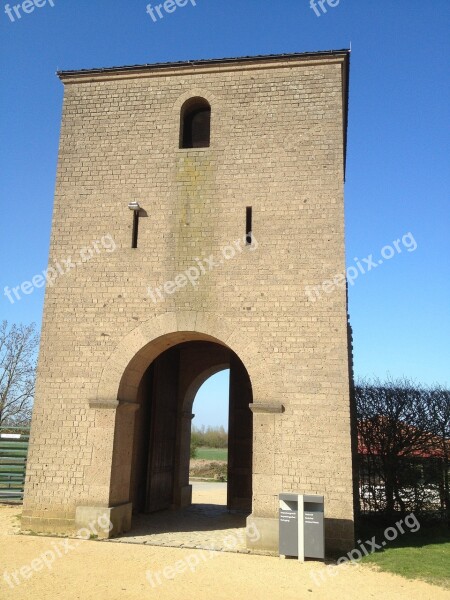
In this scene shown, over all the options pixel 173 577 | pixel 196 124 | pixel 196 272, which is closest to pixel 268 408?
pixel 196 272

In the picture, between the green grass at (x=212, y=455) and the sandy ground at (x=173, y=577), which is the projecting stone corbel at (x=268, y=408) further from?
the green grass at (x=212, y=455)

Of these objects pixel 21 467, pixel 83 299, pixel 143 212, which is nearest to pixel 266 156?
pixel 143 212

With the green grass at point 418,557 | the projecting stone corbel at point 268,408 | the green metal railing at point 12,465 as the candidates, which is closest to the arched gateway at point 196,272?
the projecting stone corbel at point 268,408

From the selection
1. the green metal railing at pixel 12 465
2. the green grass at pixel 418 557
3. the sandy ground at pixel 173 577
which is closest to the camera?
the sandy ground at pixel 173 577

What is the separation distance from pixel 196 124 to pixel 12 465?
30.9ft

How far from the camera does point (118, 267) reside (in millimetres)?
10125

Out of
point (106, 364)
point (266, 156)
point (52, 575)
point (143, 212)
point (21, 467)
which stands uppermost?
point (266, 156)

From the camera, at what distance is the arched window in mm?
11289

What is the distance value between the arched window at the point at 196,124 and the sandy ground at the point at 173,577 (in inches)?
323

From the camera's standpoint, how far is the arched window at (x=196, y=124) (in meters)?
11.3

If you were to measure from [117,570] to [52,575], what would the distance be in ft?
2.85

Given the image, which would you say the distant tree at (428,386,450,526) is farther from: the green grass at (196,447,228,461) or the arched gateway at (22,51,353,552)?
the green grass at (196,447,228,461)

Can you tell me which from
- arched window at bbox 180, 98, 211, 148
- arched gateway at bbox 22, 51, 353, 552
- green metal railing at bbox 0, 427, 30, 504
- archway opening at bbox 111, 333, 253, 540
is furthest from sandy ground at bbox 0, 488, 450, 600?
arched window at bbox 180, 98, 211, 148

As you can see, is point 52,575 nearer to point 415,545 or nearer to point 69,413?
point 69,413
